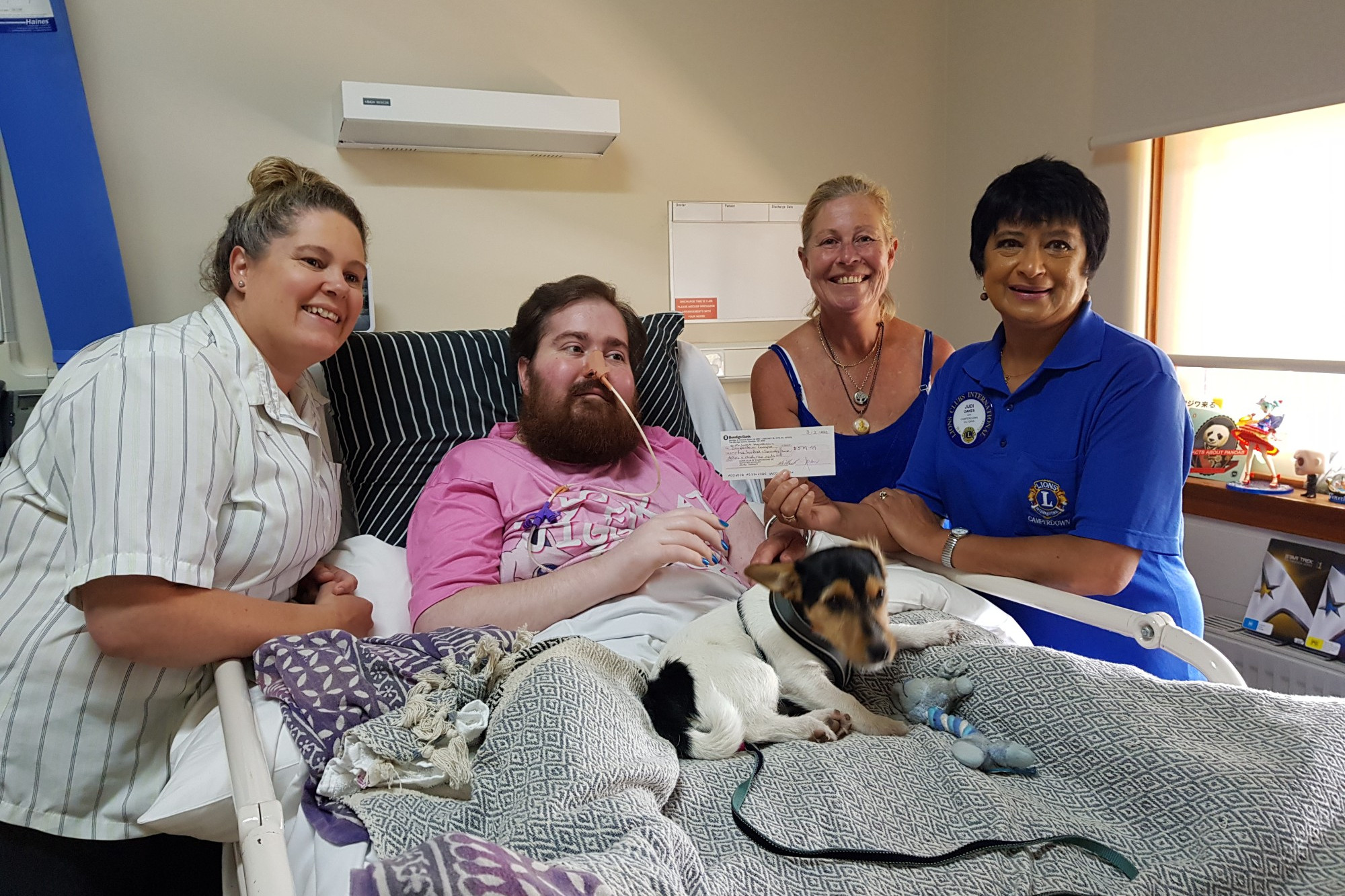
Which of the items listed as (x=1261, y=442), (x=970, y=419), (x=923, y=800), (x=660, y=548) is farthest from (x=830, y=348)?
(x=923, y=800)

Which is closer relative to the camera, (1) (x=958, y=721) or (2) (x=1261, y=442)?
(1) (x=958, y=721)

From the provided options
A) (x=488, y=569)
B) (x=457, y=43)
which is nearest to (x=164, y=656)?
(x=488, y=569)

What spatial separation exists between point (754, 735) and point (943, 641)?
0.32m

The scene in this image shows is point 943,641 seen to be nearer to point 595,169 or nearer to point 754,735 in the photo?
point 754,735

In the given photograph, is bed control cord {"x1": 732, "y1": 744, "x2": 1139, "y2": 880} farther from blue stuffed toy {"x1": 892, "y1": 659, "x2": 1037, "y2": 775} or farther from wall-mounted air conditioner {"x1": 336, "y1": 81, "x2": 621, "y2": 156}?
wall-mounted air conditioner {"x1": 336, "y1": 81, "x2": 621, "y2": 156}

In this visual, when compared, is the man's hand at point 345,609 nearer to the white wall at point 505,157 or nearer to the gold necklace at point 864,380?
the gold necklace at point 864,380

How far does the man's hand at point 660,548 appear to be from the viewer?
55.8 inches

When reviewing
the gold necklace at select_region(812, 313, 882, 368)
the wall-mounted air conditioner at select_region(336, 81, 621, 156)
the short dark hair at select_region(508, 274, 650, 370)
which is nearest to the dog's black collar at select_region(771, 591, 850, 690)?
the short dark hair at select_region(508, 274, 650, 370)

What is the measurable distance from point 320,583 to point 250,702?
0.47m

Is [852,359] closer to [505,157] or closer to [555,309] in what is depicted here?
[555,309]

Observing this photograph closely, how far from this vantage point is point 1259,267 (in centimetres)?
245

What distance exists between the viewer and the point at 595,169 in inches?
114

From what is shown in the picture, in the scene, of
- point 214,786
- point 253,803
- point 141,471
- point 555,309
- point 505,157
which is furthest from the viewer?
point 505,157

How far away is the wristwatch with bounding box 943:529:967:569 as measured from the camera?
1.48m
